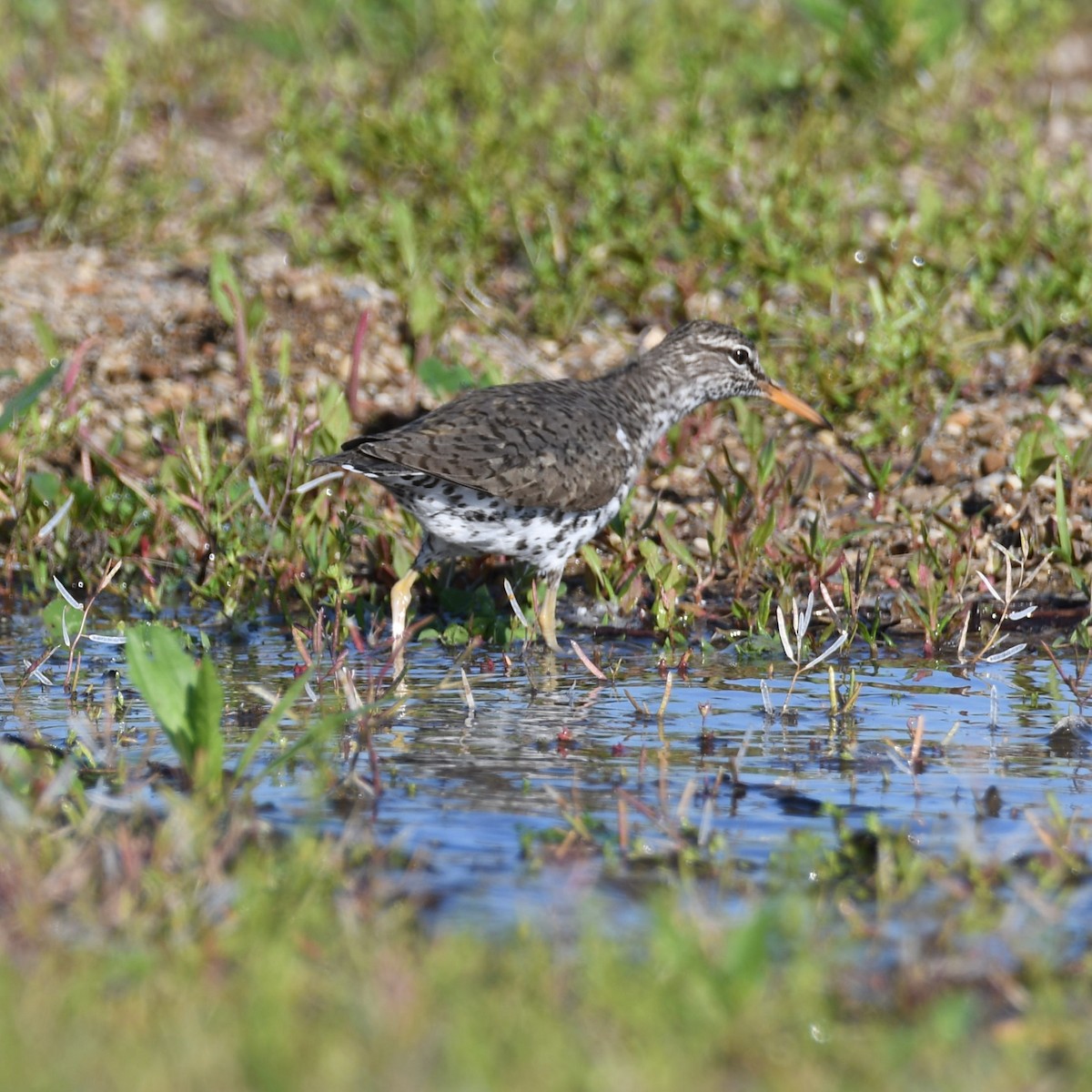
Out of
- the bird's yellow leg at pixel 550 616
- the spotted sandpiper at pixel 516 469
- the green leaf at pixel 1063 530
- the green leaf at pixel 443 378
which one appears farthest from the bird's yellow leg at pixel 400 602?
the green leaf at pixel 1063 530

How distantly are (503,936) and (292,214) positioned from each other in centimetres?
680

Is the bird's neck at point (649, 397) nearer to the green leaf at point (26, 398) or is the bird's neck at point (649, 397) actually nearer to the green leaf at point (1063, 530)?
the green leaf at point (1063, 530)

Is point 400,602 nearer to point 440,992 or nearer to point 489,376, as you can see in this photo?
point 489,376

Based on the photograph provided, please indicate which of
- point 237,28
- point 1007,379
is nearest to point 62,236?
point 237,28

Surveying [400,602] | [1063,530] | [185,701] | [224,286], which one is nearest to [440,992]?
[185,701]

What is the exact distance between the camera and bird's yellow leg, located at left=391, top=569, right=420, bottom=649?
7227 millimetres

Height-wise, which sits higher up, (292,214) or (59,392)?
(292,214)

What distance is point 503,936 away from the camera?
13.8 ft

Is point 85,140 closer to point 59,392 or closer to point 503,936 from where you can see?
point 59,392

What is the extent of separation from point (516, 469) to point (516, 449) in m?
0.10

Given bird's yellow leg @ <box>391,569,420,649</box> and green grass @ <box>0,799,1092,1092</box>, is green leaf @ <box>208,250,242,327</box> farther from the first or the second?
green grass @ <box>0,799,1092,1092</box>

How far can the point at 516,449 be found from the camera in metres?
7.05

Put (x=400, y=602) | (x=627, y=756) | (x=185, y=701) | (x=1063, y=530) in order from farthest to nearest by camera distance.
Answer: (x=1063, y=530), (x=400, y=602), (x=627, y=756), (x=185, y=701)

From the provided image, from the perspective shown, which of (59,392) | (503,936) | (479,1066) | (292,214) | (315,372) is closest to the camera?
(479,1066)
